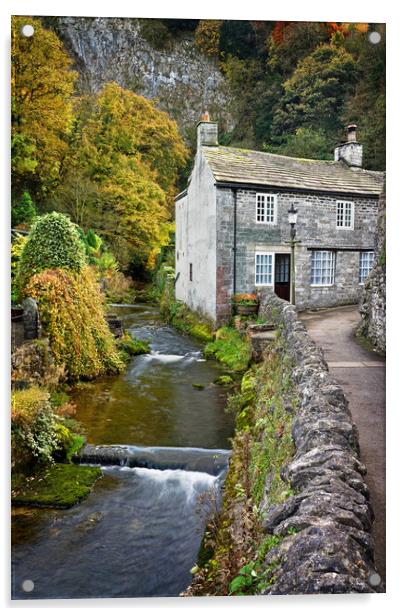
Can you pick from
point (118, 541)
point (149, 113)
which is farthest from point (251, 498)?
point (149, 113)

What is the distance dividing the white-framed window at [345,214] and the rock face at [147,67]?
613 cm

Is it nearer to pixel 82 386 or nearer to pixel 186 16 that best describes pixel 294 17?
pixel 186 16

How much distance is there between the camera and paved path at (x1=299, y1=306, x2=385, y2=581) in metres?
3.72

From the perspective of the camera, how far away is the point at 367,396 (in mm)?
4828

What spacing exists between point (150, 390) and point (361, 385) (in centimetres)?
381

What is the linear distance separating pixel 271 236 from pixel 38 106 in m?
7.46

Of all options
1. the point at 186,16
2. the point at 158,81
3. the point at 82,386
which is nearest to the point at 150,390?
the point at 82,386

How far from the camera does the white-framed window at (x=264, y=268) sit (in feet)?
35.8

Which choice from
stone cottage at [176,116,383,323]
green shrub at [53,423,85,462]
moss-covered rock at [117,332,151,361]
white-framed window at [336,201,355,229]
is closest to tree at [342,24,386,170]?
green shrub at [53,423,85,462]

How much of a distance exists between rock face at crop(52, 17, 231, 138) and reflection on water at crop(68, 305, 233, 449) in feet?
12.7

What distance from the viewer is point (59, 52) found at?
4.55m

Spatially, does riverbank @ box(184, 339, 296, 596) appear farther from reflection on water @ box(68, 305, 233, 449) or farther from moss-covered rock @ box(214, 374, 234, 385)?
moss-covered rock @ box(214, 374, 234, 385)

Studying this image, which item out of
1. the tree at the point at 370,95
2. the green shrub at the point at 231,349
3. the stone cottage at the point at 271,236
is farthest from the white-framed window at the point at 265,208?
the tree at the point at 370,95

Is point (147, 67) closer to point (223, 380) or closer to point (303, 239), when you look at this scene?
point (223, 380)
